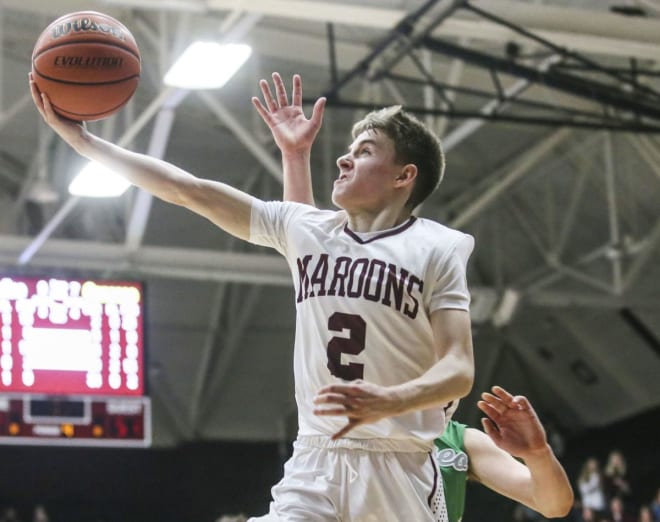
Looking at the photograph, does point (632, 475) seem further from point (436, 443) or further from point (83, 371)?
point (436, 443)

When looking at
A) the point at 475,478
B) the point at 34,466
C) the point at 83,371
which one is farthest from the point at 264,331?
the point at 475,478

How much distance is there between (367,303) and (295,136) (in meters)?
0.82

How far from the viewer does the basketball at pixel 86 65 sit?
4.49 meters

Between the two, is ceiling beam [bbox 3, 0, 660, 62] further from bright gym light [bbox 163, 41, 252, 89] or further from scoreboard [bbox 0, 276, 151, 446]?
scoreboard [bbox 0, 276, 151, 446]

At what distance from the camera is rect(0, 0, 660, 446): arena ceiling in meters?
12.3

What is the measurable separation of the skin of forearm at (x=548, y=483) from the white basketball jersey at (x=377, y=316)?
353mm

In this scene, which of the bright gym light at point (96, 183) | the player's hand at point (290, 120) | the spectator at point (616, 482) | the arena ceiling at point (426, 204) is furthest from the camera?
the spectator at point (616, 482)

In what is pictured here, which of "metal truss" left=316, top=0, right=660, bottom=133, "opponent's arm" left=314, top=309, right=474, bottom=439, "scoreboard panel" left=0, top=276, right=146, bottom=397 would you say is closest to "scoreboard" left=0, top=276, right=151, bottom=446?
"scoreboard panel" left=0, top=276, right=146, bottom=397

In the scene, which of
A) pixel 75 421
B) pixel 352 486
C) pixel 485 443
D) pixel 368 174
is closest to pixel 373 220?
pixel 368 174

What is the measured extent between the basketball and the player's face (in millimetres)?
891

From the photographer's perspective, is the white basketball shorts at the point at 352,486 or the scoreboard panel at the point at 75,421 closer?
the white basketball shorts at the point at 352,486

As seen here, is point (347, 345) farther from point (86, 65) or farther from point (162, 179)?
point (86, 65)

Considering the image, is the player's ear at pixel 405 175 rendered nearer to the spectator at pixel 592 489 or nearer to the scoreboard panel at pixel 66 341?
the scoreboard panel at pixel 66 341

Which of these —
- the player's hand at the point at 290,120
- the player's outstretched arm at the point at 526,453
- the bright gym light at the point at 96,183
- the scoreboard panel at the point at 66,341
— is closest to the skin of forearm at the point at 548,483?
the player's outstretched arm at the point at 526,453
